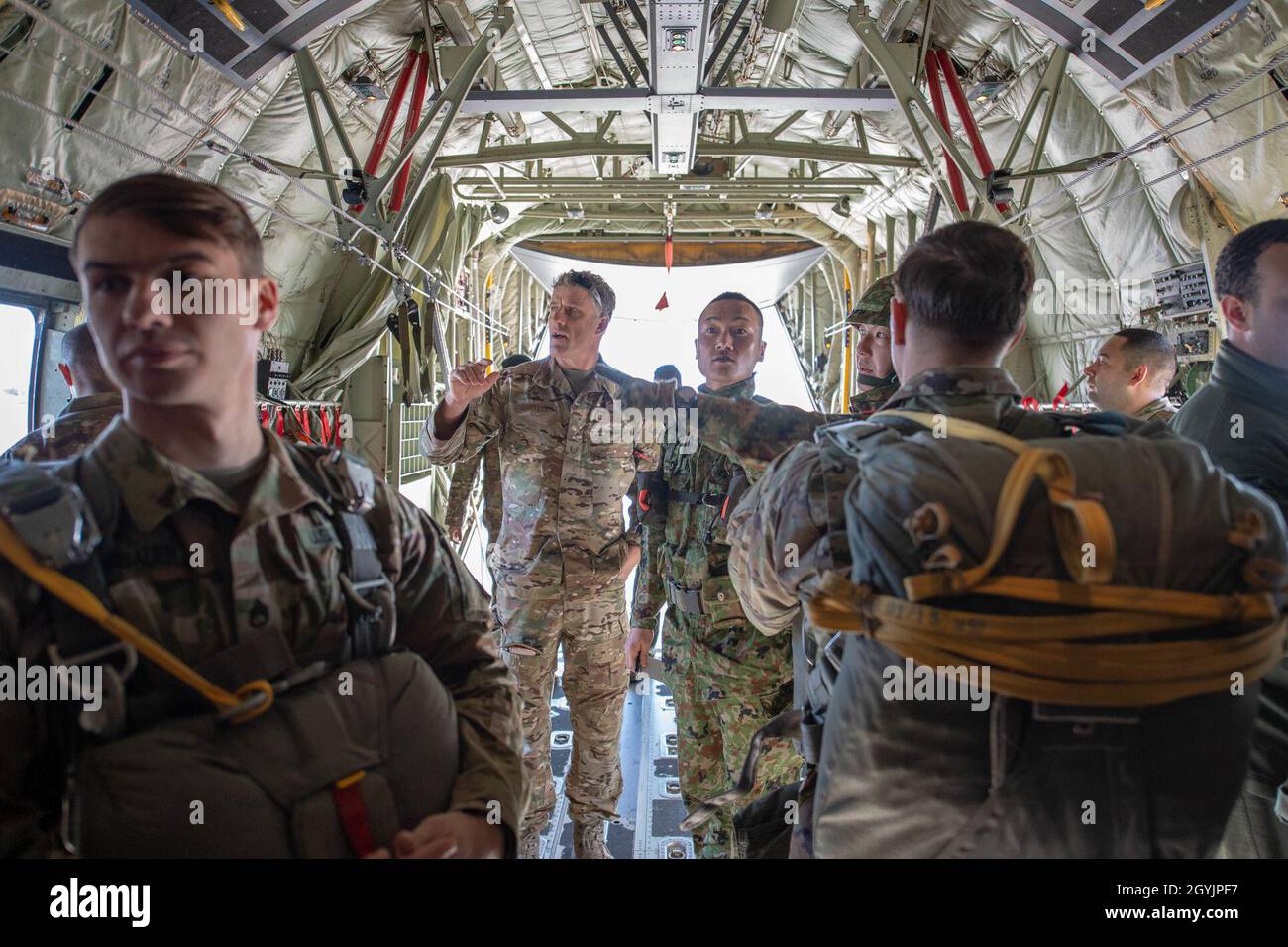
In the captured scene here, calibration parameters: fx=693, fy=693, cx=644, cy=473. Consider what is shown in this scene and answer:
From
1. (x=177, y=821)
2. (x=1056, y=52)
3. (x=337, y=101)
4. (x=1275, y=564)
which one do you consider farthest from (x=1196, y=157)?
(x=337, y=101)

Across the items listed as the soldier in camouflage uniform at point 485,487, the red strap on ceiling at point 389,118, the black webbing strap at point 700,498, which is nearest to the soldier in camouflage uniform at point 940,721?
the black webbing strap at point 700,498

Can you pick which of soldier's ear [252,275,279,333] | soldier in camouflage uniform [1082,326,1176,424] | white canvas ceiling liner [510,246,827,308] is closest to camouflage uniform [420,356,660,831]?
soldier's ear [252,275,279,333]

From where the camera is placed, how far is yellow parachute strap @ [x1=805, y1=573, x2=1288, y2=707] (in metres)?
0.97

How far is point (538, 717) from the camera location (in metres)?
2.72

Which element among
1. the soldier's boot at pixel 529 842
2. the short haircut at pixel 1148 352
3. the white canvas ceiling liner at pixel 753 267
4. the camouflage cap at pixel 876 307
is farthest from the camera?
the white canvas ceiling liner at pixel 753 267

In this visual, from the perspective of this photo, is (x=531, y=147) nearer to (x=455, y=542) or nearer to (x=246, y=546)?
(x=455, y=542)

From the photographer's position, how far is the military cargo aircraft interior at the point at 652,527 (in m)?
0.90

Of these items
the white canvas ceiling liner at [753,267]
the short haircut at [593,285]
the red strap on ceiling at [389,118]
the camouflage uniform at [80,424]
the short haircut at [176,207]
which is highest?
the white canvas ceiling liner at [753,267]

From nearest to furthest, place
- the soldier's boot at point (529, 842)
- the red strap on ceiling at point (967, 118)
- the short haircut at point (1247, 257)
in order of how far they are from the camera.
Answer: the short haircut at point (1247, 257), the soldier's boot at point (529, 842), the red strap on ceiling at point (967, 118)

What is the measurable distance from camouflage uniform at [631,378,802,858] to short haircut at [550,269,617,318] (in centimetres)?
63

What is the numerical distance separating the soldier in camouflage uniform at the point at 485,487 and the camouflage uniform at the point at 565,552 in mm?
187

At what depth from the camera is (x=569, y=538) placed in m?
2.78

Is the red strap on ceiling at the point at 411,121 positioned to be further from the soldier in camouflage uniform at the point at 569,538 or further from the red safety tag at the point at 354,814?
the red safety tag at the point at 354,814

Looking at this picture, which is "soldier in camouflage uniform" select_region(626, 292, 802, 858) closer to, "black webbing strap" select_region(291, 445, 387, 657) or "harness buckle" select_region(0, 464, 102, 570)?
"black webbing strap" select_region(291, 445, 387, 657)
